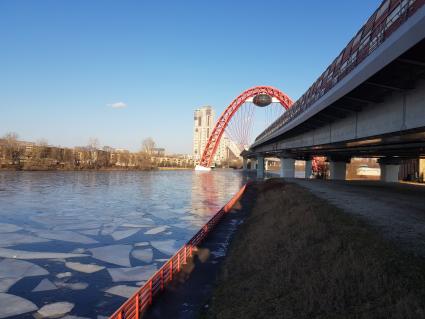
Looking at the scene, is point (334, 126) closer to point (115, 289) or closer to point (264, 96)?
point (115, 289)

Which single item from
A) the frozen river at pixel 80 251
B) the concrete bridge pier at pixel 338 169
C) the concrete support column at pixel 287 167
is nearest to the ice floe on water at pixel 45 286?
the frozen river at pixel 80 251

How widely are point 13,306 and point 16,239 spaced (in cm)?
918

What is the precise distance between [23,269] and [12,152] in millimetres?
97420

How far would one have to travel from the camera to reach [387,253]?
343 inches

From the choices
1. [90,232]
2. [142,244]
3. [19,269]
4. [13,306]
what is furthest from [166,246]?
[13,306]

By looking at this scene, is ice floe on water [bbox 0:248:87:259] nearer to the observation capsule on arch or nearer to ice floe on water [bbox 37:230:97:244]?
ice floe on water [bbox 37:230:97:244]

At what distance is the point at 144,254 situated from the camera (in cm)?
1647

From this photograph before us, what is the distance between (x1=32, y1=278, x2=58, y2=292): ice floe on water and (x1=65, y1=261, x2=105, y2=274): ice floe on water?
1.51m

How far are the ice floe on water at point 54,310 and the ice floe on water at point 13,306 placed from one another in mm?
317

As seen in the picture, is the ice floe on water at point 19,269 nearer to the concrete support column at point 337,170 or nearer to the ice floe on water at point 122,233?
the ice floe on water at point 122,233

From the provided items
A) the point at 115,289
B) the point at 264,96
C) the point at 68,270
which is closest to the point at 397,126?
the point at 115,289

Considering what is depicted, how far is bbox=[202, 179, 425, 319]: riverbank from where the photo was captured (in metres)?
6.96

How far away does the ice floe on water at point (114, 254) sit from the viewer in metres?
15.2

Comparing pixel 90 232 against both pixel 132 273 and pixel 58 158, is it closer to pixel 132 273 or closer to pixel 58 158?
pixel 132 273
